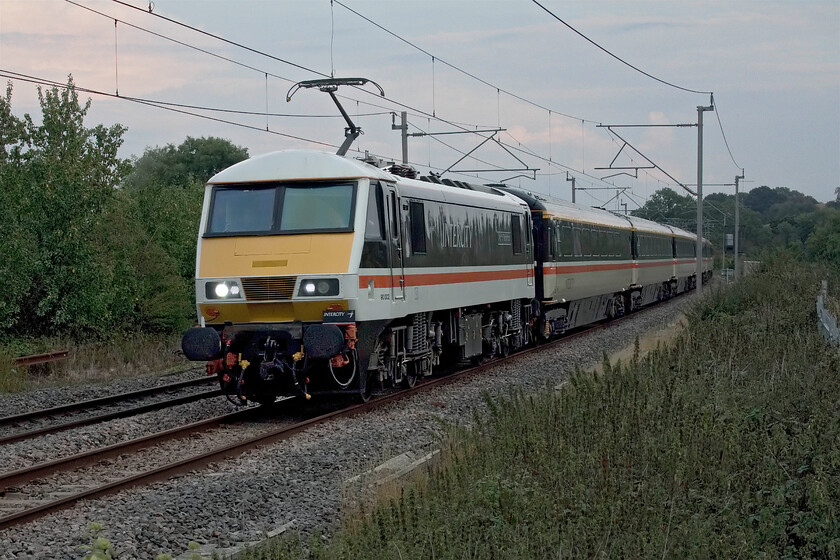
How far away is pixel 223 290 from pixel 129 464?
3.02m

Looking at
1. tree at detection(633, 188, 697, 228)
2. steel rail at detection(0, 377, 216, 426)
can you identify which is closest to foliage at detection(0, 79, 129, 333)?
steel rail at detection(0, 377, 216, 426)

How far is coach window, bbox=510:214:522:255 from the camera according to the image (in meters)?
20.0

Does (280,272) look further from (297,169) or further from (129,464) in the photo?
(129,464)

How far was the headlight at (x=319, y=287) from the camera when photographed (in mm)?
12164

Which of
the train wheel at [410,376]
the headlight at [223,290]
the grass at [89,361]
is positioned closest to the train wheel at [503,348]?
the train wheel at [410,376]

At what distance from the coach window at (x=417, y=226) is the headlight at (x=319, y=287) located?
92.2 inches

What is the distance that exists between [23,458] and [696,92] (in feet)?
93.0

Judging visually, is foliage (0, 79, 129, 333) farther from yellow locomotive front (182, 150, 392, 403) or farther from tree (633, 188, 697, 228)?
tree (633, 188, 697, 228)

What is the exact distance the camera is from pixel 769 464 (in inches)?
287

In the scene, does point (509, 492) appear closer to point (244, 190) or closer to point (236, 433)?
point (236, 433)

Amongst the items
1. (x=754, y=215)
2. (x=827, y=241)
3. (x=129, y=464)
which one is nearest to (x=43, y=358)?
(x=129, y=464)

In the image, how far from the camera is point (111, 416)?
12906mm

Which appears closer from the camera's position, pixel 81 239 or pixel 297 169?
pixel 297 169

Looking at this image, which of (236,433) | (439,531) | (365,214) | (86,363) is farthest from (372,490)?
(86,363)
